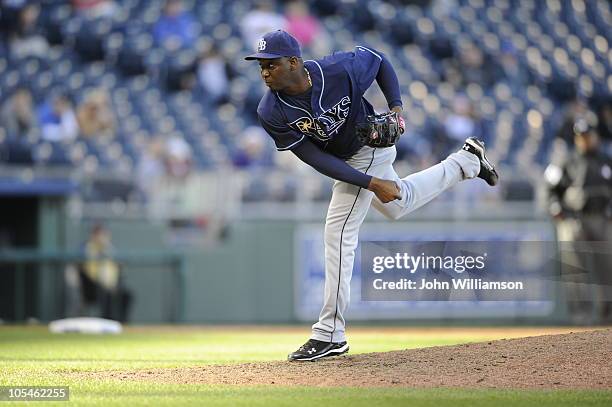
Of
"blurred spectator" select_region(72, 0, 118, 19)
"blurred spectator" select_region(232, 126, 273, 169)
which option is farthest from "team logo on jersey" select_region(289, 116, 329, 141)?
"blurred spectator" select_region(72, 0, 118, 19)

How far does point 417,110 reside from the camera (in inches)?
533

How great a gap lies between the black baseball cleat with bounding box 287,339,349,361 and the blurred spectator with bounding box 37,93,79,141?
7566mm

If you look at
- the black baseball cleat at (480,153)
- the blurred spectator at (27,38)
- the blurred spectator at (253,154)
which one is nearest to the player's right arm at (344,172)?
the black baseball cleat at (480,153)

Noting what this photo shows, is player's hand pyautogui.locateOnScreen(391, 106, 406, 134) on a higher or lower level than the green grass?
higher

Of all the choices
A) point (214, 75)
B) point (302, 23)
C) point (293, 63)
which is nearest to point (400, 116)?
point (293, 63)

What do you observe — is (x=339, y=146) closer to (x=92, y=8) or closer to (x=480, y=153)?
(x=480, y=153)

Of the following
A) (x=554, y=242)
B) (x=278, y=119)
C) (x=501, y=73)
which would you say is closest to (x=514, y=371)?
(x=278, y=119)

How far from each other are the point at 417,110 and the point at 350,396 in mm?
9342

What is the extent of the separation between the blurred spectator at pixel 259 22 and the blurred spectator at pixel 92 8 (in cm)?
180

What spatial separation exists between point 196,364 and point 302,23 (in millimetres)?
8923

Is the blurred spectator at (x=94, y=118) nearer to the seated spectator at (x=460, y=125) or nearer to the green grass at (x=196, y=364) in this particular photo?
the green grass at (x=196, y=364)

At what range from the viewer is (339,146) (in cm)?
569

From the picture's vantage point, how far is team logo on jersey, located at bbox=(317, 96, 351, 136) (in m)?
5.43

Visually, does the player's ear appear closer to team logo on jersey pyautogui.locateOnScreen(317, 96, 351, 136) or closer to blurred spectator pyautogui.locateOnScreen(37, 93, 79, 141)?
team logo on jersey pyautogui.locateOnScreen(317, 96, 351, 136)
